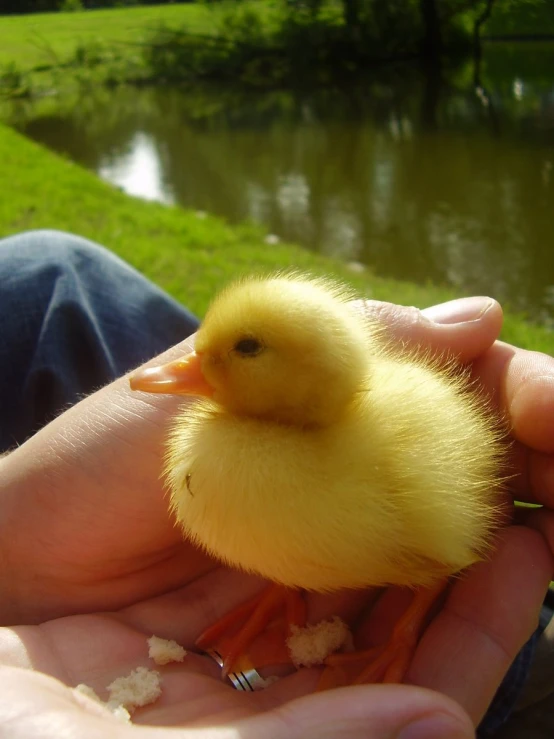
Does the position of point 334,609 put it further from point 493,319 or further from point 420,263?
point 420,263

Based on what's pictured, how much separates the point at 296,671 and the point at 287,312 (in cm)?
70

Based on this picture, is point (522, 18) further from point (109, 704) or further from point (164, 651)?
point (109, 704)

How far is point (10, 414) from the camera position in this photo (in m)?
2.14

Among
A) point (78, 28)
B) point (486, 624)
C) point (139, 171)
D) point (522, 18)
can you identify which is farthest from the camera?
point (78, 28)

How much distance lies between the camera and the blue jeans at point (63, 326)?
211 cm

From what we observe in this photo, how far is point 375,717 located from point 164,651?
0.52m

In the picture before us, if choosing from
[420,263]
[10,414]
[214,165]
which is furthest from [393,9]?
[10,414]

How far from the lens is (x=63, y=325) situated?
214 centimetres

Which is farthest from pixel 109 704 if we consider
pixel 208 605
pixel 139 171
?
pixel 139 171

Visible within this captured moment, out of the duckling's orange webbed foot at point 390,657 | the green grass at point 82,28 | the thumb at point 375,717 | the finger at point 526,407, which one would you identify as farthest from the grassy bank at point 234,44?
the thumb at point 375,717

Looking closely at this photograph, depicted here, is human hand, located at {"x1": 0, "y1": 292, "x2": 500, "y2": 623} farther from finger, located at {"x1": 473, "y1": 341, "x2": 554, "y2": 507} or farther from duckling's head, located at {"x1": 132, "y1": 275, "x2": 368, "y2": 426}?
finger, located at {"x1": 473, "y1": 341, "x2": 554, "y2": 507}

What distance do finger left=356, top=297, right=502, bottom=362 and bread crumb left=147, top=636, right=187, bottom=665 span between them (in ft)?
2.68

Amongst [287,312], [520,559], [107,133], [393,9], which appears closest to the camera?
[287,312]

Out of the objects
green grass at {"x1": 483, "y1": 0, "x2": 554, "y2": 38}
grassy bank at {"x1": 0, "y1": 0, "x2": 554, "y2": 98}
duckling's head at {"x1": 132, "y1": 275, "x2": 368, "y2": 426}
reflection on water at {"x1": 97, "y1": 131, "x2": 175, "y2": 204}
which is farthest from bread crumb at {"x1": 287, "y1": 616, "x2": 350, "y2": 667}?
grassy bank at {"x1": 0, "y1": 0, "x2": 554, "y2": 98}
